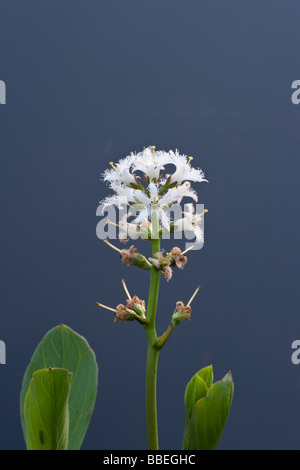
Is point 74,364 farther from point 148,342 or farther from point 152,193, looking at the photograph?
point 152,193

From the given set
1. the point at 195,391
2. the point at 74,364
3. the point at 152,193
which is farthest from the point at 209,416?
the point at 152,193

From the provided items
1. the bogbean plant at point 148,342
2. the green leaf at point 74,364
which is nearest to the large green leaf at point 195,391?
the bogbean plant at point 148,342

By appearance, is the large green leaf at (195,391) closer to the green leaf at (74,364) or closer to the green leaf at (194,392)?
the green leaf at (194,392)

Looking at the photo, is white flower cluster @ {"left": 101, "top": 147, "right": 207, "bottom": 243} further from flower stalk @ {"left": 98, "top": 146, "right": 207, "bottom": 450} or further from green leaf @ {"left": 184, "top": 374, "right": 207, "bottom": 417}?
green leaf @ {"left": 184, "top": 374, "right": 207, "bottom": 417}

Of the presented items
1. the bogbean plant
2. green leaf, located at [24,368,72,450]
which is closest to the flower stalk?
the bogbean plant

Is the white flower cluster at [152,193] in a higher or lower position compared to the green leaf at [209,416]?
higher

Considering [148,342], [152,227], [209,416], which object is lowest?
[209,416]
